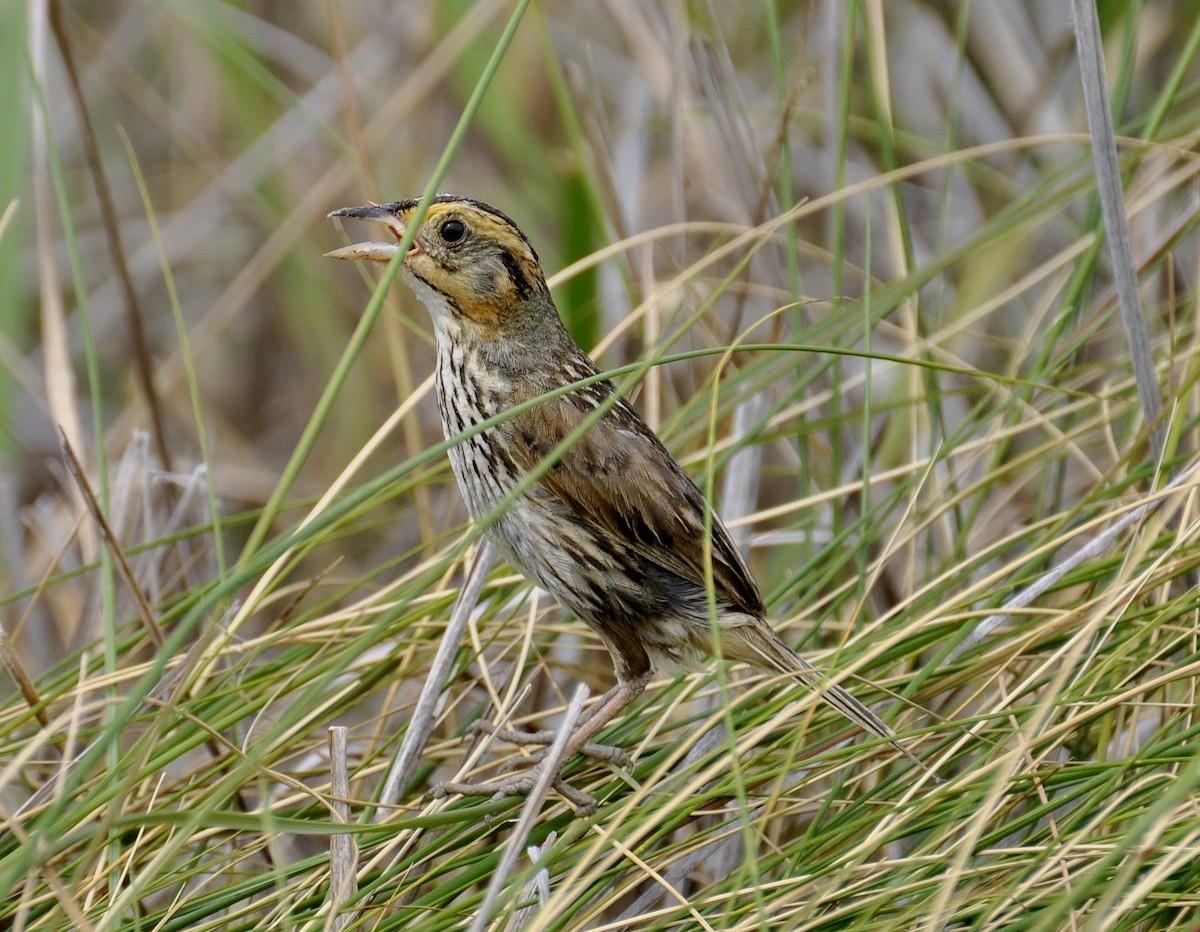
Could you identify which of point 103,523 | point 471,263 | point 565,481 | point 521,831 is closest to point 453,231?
point 471,263

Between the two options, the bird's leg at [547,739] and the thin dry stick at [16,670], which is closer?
the thin dry stick at [16,670]

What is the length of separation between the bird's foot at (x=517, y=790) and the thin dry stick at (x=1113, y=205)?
112 cm

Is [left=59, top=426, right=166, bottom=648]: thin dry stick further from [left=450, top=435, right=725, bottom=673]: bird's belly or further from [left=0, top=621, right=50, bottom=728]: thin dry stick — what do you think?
[left=450, top=435, right=725, bottom=673]: bird's belly

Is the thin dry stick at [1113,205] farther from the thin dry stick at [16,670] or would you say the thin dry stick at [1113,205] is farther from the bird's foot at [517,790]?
the thin dry stick at [16,670]

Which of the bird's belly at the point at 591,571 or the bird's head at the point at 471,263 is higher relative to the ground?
the bird's head at the point at 471,263

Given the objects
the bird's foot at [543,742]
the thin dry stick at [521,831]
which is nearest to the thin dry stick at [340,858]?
the thin dry stick at [521,831]

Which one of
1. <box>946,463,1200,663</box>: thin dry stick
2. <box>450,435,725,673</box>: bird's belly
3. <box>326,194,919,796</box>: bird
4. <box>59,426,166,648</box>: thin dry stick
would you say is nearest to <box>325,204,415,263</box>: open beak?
<box>326,194,919,796</box>: bird

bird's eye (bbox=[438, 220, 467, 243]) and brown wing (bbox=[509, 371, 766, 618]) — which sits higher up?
bird's eye (bbox=[438, 220, 467, 243])

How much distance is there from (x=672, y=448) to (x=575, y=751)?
0.82 metres

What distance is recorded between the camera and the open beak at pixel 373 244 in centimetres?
241

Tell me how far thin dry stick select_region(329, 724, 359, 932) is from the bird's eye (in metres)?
1.01

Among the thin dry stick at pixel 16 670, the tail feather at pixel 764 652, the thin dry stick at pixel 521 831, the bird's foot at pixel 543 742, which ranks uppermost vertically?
the thin dry stick at pixel 16 670

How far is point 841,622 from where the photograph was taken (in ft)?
8.99

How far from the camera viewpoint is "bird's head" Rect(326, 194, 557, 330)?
2643mm
